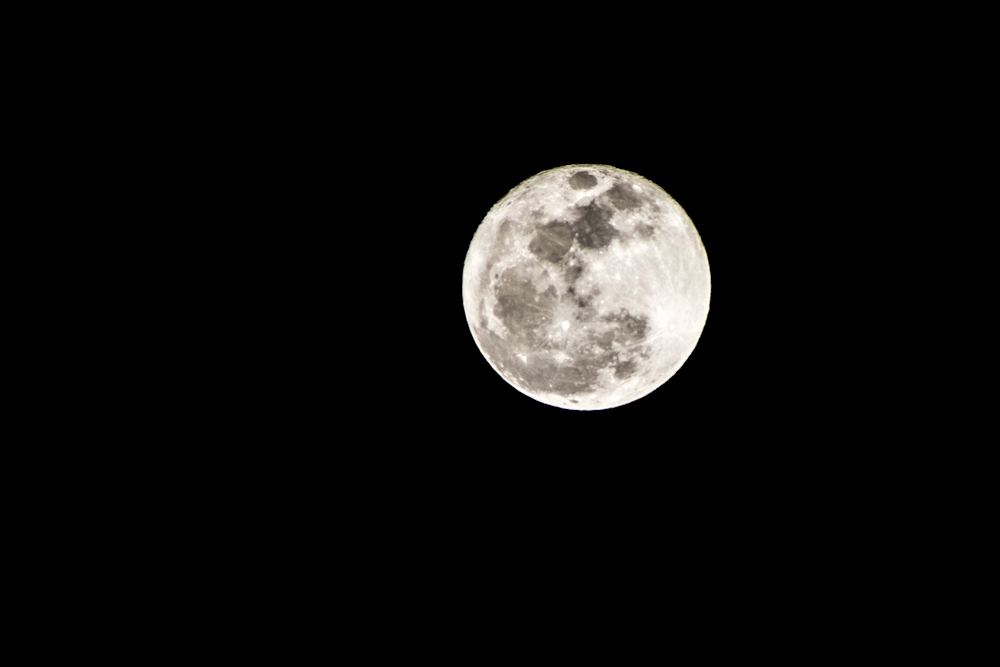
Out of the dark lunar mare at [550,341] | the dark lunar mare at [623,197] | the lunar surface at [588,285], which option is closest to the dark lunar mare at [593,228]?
the lunar surface at [588,285]

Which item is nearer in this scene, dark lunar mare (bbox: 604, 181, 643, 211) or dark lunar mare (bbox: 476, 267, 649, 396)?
dark lunar mare (bbox: 476, 267, 649, 396)

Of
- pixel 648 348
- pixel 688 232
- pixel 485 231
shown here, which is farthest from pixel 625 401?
pixel 485 231

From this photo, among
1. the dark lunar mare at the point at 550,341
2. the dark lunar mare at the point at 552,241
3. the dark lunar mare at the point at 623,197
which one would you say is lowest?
the dark lunar mare at the point at 550,341

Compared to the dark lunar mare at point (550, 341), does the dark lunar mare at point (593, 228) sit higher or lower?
higher

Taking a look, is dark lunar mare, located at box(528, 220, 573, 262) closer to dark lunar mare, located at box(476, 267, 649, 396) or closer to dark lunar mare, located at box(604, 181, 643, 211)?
dark lunar mare, located at box(476, 267, 649, 396)

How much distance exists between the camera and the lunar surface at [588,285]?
337 cm

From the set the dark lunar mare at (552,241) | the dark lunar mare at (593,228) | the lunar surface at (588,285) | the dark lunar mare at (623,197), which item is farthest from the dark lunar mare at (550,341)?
the dark lunar mare at (623,197)

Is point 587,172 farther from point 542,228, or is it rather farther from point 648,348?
point 648,348

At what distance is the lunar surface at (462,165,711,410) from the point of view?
3373 millimetres

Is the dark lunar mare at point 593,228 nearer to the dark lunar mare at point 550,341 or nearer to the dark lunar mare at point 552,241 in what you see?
the dark lunar mare at point 552,241

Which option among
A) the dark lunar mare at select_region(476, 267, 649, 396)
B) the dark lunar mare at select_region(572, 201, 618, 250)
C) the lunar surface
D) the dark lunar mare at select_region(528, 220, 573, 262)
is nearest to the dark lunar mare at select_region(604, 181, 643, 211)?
the lunar surface

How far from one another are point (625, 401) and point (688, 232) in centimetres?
127

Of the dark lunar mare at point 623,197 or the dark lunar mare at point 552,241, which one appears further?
the dark lunar mare at point 623,197

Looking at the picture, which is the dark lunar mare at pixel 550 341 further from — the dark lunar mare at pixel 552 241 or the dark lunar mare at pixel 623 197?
the dark lunar mare at pixel 623 197
